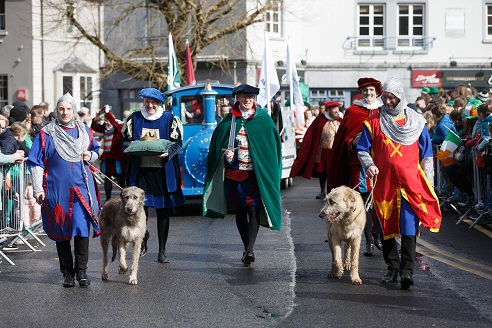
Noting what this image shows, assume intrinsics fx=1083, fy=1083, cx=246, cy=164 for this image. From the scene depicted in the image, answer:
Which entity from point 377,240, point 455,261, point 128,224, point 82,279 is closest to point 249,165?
point 128,224

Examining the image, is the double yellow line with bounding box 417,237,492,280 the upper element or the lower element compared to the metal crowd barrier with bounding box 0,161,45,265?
lower

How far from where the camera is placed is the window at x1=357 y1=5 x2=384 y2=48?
47.2 meters

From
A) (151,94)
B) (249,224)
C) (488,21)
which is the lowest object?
(249,224)

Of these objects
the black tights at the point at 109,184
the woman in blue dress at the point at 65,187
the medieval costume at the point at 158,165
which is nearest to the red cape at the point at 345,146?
the medieval costume at the point at 158,165

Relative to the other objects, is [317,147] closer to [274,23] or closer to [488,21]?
[274,23]

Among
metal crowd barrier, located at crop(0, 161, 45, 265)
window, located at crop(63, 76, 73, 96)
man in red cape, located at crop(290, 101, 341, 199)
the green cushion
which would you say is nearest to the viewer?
the green cushion

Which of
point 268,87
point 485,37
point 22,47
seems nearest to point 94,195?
point 268,87

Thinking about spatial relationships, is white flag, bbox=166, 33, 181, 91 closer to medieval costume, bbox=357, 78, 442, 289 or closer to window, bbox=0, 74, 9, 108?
medieval costume, bbox=357, 78, 442, 289

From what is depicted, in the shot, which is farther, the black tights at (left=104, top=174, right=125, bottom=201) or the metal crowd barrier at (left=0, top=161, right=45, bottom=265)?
the black tights at (left=104, top=174, right=125, bottom=201)

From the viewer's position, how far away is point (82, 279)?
10156mm

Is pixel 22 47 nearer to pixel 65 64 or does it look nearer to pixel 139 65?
pixel 65 64

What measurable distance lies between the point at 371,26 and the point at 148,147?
37149mm

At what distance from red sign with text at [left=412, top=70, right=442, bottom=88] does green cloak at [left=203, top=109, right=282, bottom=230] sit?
35.4 meters

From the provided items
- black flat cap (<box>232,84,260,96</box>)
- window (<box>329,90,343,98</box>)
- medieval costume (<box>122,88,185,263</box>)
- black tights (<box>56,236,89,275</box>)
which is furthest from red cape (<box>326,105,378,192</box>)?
window (<box>329,90,343,98</box>)
